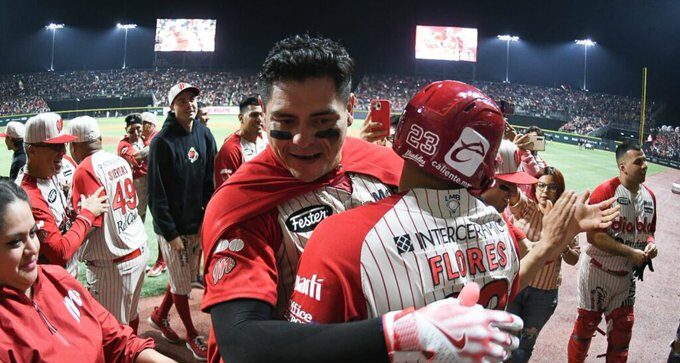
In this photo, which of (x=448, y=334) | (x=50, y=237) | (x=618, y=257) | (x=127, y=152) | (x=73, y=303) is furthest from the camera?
(x=127, y=152)

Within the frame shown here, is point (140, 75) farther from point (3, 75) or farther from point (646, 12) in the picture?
point (646, 12)

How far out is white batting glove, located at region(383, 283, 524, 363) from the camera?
3.96ft

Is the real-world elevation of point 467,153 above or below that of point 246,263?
above

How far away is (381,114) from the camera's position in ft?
9.80

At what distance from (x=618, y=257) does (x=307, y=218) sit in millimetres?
4687

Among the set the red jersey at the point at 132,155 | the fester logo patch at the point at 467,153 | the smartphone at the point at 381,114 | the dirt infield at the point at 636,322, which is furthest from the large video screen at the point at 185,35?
the fester logo patch at the point at 467,153

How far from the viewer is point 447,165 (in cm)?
157

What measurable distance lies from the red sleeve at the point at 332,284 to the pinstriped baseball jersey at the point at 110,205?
325 cm

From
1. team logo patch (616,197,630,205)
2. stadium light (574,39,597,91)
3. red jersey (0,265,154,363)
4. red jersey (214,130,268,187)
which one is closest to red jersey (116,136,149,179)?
red jersey (214,130,268,187)

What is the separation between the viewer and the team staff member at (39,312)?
1953 millimetres

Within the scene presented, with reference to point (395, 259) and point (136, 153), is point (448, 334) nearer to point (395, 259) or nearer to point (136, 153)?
point (395, 259)

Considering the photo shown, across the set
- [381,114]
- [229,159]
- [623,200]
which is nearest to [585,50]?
[623,200]

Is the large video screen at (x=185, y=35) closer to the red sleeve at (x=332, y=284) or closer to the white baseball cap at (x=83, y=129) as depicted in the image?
the white baseball cap at (x=83, y=129)

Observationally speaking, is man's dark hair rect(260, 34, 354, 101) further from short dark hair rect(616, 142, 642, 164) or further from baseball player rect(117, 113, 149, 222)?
baseball player rect(117, 113, 149, 222)
